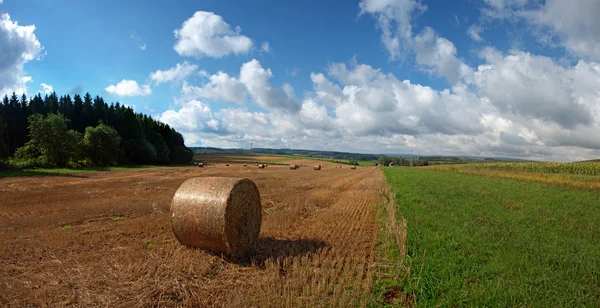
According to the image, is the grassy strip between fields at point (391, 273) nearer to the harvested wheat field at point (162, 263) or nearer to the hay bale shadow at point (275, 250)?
the harvested wheat field at point (162, 263)

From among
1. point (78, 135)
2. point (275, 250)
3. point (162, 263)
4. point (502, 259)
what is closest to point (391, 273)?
point (502, 259)

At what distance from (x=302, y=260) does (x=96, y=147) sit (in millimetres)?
50150

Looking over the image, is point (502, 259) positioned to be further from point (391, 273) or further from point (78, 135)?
point (78, 135)

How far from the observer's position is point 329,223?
11.4m

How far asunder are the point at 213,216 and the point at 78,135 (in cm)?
4577

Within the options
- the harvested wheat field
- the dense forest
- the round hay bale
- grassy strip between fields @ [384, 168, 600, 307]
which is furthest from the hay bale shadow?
the dense forest

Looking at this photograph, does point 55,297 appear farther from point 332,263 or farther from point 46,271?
point 332,263

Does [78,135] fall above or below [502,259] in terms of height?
above

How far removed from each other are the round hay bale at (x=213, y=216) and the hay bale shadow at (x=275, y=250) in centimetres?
23

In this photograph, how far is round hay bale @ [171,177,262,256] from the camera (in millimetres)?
7598

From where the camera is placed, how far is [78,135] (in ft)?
144

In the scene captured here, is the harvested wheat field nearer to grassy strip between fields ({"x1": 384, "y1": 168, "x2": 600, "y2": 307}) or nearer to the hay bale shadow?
the hay bale shadow

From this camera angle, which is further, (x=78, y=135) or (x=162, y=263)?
(x=78, y=135)

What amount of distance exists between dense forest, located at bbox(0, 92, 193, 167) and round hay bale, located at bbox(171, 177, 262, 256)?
3624cm
